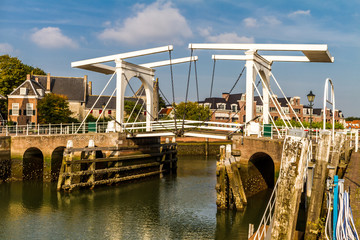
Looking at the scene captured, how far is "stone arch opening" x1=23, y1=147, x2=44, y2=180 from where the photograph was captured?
A: 21156 millimetres

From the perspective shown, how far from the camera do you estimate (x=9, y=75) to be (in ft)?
140

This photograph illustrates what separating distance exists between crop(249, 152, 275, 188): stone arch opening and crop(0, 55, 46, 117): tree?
3508 centimetres

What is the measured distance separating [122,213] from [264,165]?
7.33 m

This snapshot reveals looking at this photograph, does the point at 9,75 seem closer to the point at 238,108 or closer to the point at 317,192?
the point at 238,108

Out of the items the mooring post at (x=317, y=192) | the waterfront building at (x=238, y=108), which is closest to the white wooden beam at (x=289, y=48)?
the mooring post at (x=317, y=192)

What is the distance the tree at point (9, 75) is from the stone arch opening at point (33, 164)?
23622mm

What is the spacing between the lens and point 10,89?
141 ft

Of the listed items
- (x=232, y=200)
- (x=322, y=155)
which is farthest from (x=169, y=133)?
(x=322, y=155)

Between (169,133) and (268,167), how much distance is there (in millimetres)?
5325

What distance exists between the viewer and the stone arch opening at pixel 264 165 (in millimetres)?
15999

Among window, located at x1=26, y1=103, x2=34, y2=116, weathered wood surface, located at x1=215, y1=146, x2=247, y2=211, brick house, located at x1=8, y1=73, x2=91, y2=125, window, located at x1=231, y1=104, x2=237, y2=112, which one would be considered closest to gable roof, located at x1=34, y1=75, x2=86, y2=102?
brick house, located at x1=8, y1=73, x2=91, y2=125

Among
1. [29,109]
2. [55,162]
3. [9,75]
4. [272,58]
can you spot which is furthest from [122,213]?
[9,75]

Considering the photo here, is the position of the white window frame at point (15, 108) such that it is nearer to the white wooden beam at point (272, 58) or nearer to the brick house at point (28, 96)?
the brick house at point (28, 96)

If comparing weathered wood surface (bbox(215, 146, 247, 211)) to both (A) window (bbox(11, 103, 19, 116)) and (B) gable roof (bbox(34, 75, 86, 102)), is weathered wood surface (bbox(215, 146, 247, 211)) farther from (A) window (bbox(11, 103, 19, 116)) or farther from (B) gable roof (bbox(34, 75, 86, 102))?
(B) gable roof (bbox(34, 75, 86, 102))
